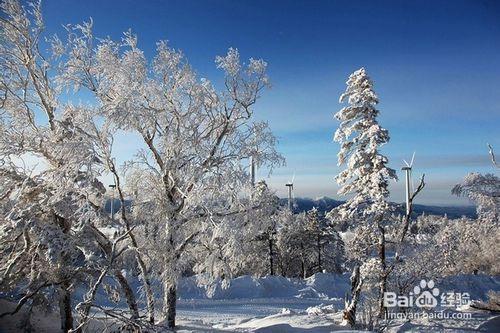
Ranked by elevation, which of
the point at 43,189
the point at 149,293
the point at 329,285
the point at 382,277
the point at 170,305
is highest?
the point at 43,189

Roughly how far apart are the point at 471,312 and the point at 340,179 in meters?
8.73

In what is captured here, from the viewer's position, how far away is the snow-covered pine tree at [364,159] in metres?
18.2

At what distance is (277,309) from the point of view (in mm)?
22141

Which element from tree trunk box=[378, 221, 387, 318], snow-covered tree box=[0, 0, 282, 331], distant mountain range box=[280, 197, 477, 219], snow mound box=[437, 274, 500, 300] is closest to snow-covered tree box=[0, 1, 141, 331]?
snow-covered tree box=[0, 0, 282, 331]

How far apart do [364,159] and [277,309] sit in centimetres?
992

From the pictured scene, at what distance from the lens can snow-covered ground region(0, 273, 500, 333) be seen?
40.3ft

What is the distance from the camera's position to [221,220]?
11961 mm

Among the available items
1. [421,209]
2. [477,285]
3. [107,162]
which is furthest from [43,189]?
[421,209]

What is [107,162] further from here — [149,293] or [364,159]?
[364,159]

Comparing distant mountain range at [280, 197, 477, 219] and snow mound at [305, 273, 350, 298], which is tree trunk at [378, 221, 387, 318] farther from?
snow mound at [305, 273, 350, 298]

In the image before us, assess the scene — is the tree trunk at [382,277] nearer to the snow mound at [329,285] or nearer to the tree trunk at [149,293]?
the tree trunk at [149,293]

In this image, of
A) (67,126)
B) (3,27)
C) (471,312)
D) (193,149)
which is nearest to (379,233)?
(471,312)

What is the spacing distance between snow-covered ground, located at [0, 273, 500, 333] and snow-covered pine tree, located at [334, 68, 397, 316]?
173 inches

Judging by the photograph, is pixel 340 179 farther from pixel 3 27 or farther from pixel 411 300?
pixel 3 27
